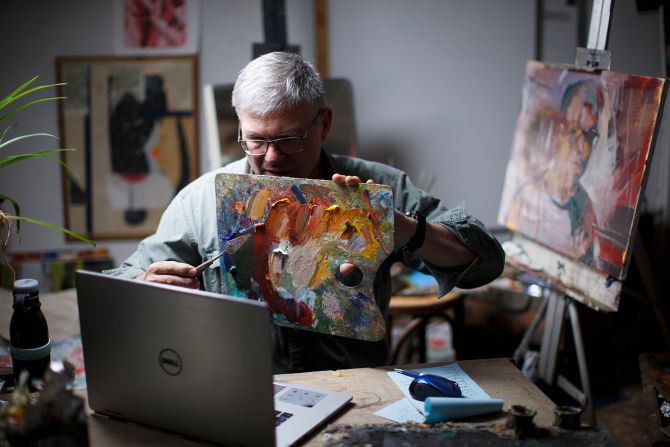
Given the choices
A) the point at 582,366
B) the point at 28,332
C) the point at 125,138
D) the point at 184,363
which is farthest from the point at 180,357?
the point at 125,138

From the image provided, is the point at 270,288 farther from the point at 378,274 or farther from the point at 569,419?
the point at 569,419

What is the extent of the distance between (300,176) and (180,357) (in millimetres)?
657

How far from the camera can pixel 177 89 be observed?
331 cm

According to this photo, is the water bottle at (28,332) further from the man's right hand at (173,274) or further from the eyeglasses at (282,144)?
the eyeglasses at (282,144)

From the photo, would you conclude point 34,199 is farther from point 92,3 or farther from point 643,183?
point 643,183

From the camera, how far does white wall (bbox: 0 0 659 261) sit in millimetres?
3221

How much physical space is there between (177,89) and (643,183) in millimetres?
2075

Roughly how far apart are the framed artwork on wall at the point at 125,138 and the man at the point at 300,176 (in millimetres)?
1556

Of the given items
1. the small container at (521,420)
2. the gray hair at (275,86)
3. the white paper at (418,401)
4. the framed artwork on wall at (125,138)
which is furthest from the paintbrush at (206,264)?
the framed artwork on wall at (125,138)

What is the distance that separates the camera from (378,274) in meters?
1.81

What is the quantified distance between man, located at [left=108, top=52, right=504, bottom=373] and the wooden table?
0.72ft

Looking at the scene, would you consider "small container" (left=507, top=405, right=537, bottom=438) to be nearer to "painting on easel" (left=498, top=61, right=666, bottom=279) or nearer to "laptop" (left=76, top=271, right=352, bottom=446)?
"laptop" (left=76, top=271, right=352, bottom=446)

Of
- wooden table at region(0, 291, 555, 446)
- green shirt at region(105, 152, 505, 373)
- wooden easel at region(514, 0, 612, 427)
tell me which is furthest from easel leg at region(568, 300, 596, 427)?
wooden table at region(0, 291, 555, 446)

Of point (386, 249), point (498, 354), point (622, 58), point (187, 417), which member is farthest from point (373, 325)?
point (622, 58)
